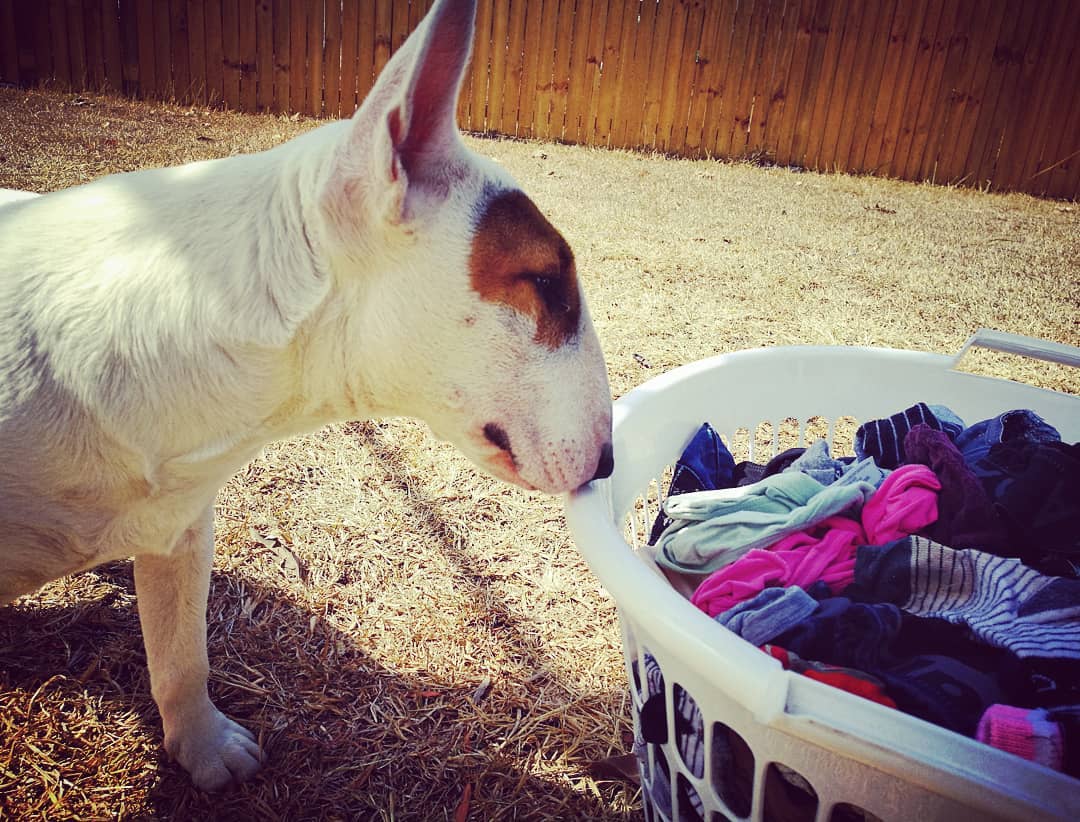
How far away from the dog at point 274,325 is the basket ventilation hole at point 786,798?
53cm

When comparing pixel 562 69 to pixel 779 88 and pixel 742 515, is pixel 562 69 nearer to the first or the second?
pixel 779 88

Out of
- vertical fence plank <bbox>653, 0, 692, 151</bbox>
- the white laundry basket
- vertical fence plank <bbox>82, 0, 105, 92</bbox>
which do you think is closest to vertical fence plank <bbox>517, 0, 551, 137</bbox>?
vertical fence plank <bbox>653, 0, 692, 151</bbox>

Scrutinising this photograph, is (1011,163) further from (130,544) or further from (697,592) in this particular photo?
(130,544)

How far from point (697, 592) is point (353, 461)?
53.8 inches

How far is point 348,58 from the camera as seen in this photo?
23.3 feet

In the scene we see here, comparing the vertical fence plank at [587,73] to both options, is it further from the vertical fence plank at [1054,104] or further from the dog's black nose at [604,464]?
the dog's black nose at [604,464]

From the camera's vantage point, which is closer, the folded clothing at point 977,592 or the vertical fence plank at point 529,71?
the folded clothing at point 977,592

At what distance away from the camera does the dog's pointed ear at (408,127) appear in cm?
100

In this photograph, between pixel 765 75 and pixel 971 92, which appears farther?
pixel 765 75

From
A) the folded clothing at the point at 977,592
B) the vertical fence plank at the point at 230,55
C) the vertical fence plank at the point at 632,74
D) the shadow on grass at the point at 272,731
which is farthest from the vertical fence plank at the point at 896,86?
the shadow on grass at the point at 272,731

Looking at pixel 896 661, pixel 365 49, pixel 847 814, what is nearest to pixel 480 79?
pixel 365 49

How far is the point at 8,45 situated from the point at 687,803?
785 centimetres

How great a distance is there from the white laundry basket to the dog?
255 mm

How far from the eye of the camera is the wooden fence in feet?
23.2
